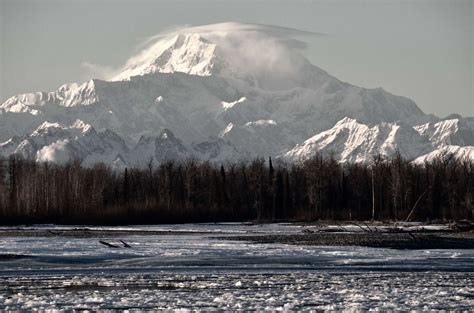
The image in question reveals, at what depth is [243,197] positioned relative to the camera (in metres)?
153

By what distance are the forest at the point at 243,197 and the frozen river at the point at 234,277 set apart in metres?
53.9

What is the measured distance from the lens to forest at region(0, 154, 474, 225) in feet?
362

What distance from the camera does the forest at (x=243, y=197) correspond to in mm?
110312

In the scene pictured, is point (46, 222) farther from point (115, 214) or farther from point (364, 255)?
point (364, 255)

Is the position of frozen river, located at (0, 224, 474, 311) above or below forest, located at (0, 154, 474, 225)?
below

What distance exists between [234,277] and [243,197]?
115 m

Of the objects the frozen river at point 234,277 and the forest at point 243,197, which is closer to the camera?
the frozen river at point 234,277

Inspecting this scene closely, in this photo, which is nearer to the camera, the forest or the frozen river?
the frozen river

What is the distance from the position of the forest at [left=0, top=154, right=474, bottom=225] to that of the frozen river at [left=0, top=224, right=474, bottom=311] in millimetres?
53934

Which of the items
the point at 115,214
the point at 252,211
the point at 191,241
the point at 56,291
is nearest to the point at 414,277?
the point at 56,291

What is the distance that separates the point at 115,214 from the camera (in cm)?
10675

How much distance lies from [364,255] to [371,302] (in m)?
18.1

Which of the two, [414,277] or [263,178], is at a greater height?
[263,178]

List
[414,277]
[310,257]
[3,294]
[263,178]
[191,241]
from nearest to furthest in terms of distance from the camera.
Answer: [3,294] < [414,277] < [310,257] < [191,241] < [263,178]
